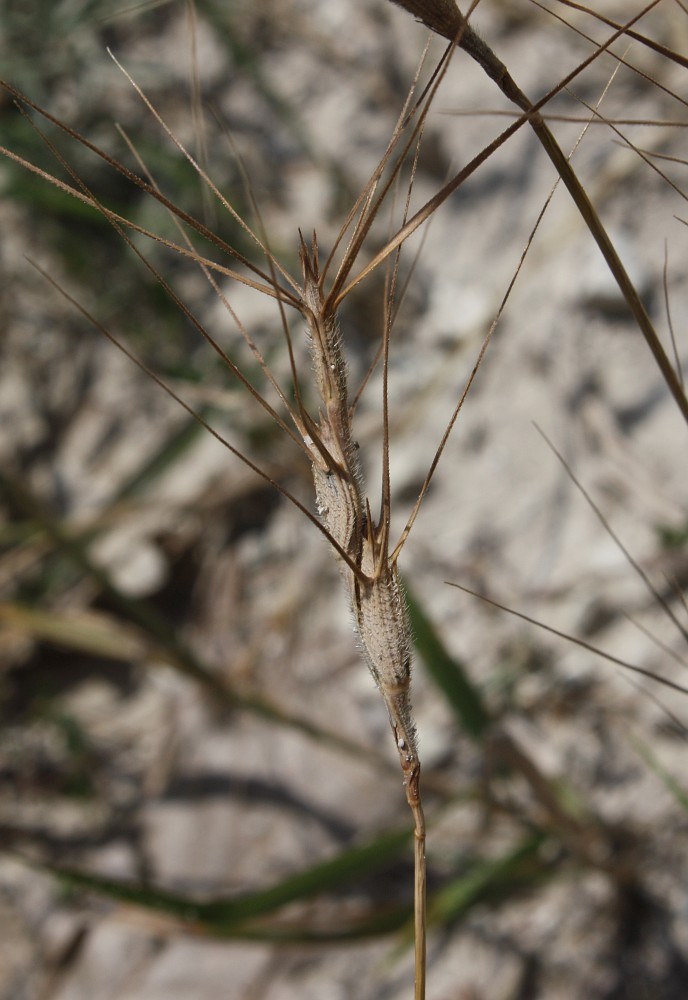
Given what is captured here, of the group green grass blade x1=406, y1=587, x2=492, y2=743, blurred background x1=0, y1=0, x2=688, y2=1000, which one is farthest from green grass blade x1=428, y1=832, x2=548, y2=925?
green grass blade x1=406, y1=587, x2=492, y2=743

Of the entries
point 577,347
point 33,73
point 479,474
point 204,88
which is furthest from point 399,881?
point 204,88

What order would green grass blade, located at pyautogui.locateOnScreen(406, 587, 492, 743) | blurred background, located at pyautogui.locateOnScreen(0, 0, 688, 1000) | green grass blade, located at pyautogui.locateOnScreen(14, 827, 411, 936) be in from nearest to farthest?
1. green grass blade, located at pyautogui.locateOnScreen(14, 827, 411, 936)
2. green grass blade, located at pyautogui.locateOnScreen(406, 587, 492, 743)
3. blurred background, located at pyautogui.locateOnScreen(0, 0, 688, 1000)

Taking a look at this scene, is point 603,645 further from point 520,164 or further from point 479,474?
point 520,164

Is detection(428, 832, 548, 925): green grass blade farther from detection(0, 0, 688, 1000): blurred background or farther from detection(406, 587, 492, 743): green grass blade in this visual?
detection(406, 587, 492, 743): green grass blade

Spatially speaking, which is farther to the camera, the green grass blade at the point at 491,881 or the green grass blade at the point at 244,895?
the green grass blade at the point at 491,881

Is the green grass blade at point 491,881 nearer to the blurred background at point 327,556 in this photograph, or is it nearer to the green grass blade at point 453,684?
the blurred background at point 327,556

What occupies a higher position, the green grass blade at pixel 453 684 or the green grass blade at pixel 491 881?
the green grass blade at pixel 453 684

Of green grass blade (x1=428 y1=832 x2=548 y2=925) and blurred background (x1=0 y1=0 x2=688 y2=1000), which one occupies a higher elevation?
blurred background (x1=0 y1=0 x2=688 y2=1000)

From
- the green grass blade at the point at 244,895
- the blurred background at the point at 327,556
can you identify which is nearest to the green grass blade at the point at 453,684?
the blurred background at the point at 327,556

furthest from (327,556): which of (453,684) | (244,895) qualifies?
(244,895)

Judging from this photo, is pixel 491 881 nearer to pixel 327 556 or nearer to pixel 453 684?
pixel 453 684
